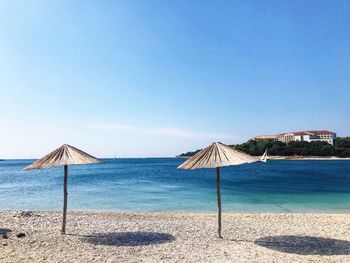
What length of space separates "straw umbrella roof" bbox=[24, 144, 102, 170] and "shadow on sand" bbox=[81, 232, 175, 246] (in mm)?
2039

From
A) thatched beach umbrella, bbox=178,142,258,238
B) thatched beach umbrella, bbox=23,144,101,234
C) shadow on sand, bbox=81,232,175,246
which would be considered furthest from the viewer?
thatched beach umbrella, bbox=23,144,101,234

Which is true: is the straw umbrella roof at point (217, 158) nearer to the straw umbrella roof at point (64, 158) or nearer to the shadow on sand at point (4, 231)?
the straw umbrella roof at point (64, 158)

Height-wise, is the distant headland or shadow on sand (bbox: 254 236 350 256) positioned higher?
the distant headland

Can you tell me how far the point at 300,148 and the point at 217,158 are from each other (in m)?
137

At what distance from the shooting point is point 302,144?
13862 centimetres

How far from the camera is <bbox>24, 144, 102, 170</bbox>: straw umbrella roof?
8859mm

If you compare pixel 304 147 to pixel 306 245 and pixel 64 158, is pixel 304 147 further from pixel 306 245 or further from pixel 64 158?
pixel 64 158

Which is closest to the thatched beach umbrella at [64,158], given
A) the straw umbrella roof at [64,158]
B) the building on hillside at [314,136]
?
the straw umbrella roof at [64,158]

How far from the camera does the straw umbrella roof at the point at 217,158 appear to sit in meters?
8.29

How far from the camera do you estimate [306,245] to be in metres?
8.37

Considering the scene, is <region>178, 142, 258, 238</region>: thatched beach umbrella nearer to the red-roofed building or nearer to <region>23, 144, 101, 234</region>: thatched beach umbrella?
<region>23, 144, 101, 234</region>: thatched beach umbrella

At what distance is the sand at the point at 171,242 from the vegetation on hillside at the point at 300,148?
11231 centimetres

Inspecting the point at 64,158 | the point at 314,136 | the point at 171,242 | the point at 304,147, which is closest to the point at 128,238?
the point at 171,242

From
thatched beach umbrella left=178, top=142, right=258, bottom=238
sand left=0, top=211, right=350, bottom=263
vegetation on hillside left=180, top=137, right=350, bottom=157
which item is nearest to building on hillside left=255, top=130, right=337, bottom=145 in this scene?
vegetation on hillside left=180, top=137, right=350, bottom=157
